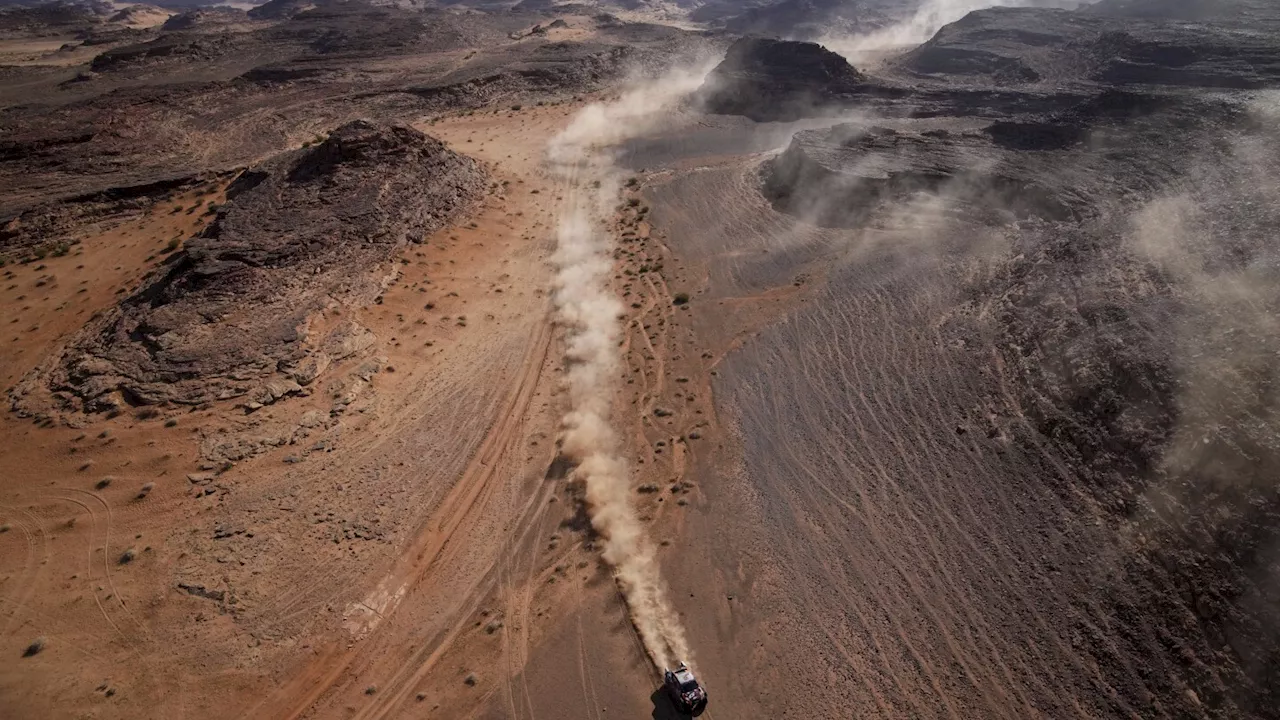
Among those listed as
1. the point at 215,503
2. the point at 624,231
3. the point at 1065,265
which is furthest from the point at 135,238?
the point at 1065,265

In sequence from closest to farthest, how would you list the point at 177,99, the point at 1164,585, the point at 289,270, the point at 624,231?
1. the point at 1164,585
2. the point at 289,270
3. the point at 624,231
4. the point at 177,99

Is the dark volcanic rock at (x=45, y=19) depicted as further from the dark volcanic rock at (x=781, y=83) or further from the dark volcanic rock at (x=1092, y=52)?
the dark volcanic rock at (x=1092, y=52)

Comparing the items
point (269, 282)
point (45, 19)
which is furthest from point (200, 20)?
point (269, 282)

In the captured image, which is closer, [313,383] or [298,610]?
[298,610]

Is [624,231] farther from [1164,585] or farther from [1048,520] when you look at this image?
[1164,585]

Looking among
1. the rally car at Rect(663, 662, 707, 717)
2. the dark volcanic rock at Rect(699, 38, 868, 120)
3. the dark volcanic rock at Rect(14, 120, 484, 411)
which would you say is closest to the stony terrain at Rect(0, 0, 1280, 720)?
the dark volcanic rock at Rect(14, 120, 484, 411)

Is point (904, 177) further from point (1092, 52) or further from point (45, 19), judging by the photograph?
point (45, 19)

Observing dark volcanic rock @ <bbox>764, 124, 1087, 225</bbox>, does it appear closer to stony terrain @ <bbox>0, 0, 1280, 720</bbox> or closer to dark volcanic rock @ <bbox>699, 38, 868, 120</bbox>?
stony terrain @ <bbox>0, 0, 1280, 720</bbox>
